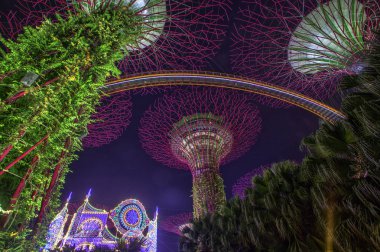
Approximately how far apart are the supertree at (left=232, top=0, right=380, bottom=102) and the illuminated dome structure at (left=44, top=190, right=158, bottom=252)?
17.7 m

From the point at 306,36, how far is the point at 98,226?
23.3 m

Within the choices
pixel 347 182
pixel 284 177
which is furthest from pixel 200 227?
pixel 347 182

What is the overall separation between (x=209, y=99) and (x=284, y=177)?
36.7ft

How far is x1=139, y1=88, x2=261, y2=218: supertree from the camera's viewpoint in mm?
18000

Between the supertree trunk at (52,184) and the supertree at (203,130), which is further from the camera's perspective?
the supertree at (203,130)

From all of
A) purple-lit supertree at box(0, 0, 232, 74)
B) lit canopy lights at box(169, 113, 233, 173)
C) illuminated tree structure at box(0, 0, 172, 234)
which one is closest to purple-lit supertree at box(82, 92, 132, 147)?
purple-lit supertree at box(0, 0, 232, 74)

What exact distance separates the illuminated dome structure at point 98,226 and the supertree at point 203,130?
8113 millimetres

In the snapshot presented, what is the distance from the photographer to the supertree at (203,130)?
18000 millimetres

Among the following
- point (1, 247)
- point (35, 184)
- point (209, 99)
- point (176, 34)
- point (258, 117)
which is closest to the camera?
point (1, 247)

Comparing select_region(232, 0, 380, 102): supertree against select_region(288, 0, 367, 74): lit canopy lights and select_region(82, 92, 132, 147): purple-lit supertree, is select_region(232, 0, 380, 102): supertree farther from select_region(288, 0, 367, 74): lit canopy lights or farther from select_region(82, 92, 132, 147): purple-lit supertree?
select_region(82, 92, 132, 147): purple-lit supertree

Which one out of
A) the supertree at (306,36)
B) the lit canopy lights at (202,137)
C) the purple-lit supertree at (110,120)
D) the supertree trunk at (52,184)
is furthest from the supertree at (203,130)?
the supertree trunk at (52,184)

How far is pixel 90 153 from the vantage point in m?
36.6

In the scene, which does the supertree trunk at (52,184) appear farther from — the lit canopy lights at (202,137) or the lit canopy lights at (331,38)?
the lit canopy lights at (202,137)

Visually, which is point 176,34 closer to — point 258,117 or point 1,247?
point 1,247
